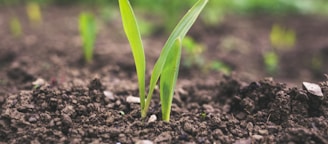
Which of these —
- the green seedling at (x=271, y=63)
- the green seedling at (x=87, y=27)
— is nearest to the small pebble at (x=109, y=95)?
the green seedling at (x=87, y=27)

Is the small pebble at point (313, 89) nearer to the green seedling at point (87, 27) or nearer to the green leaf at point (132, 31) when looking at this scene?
the green leaf at point (132, 31)

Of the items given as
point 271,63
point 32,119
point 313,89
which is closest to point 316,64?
point 271,63

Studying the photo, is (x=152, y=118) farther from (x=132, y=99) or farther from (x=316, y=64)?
(x=316, y=64)

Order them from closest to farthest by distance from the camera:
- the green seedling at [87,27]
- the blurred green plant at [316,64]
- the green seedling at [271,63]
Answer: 1. the green seedling at [87,27]
2. the green seedling at [271,63]
3. the blurred green plant at [316,64]

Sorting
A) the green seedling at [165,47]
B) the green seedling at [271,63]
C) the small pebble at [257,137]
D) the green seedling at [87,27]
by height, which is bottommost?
the small pebble at [257,137]

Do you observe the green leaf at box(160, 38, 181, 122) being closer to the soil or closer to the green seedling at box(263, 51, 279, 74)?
the soil

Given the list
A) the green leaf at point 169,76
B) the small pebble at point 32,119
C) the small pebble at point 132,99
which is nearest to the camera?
the green leaf at point 169,76

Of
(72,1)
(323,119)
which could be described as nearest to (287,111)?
(323,119)
